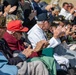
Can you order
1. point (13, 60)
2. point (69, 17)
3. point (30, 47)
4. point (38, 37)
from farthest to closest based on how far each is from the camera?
point (69, 17) < point (38, 37) < point (30, 47) < point (13, 60)

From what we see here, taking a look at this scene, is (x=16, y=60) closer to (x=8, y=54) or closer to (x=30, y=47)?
(x=8, y=54)

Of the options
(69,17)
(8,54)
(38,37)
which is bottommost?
(69,17)

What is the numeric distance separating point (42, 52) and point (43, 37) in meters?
0.89

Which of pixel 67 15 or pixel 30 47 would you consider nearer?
pixel 30 47

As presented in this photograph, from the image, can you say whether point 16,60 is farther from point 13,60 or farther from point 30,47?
point 30,47

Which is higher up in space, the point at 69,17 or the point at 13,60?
the point at 13,60

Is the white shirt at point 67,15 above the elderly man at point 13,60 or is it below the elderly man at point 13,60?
below

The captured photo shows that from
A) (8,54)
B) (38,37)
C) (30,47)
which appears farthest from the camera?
(38,37)

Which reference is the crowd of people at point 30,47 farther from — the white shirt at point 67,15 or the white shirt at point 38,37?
the white shirt at point 67,15

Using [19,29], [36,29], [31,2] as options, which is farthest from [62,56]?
[31,2]

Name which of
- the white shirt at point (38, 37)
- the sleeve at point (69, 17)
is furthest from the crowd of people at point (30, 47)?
the sleeve at point (69, 17)

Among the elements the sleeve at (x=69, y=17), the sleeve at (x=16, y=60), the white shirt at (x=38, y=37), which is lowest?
the sleeve at (x=69, y=17)

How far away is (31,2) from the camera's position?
8422mm

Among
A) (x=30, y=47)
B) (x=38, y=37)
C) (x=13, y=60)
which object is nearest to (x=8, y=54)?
(x=13, y=60)
